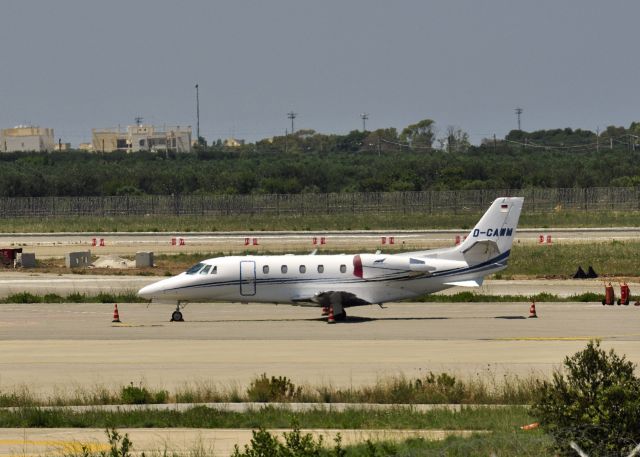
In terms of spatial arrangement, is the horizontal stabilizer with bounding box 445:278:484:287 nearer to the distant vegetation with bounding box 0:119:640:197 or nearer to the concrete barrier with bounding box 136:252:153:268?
the concrete barrier with bounding box 136:252:153:268

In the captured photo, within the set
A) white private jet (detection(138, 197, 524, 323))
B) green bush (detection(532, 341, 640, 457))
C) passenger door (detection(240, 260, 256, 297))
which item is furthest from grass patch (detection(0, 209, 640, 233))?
green bush (detection(532, 341, 640, 457))

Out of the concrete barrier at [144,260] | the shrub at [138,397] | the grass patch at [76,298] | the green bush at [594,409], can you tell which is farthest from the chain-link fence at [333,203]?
the green bush at [594,409]

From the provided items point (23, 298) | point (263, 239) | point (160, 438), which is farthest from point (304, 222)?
point (160, 438)

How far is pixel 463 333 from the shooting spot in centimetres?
3634

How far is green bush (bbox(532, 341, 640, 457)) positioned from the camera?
1443 cm

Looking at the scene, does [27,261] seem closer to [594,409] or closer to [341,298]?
[341,298]

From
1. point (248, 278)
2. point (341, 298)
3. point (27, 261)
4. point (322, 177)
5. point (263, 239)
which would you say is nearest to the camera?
point (341, 298)

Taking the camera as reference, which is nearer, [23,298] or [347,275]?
[347,275]

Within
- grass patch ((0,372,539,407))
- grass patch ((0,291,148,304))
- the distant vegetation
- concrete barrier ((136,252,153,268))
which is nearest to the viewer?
grass patch ((0,372,539,407))

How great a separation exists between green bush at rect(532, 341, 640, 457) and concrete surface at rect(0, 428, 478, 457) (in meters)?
3.56

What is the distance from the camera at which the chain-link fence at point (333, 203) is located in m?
115

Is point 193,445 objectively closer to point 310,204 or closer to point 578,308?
point 578,308

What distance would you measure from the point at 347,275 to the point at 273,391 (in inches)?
661

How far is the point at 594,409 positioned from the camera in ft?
48.8
